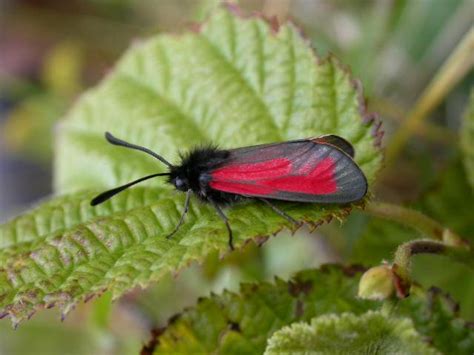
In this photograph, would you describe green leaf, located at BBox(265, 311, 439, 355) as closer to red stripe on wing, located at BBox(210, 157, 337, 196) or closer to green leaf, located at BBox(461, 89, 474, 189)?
red stripe on wing, located at BBox(210, 157, 337, 196)

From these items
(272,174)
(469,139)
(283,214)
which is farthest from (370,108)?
(283,214)

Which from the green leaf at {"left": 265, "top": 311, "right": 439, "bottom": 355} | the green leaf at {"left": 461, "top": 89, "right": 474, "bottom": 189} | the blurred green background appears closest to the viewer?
the green leaf at {"left": 265, "top": 311, "right": 439, "bottom": 355}

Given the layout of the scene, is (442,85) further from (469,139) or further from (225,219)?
(225,219)

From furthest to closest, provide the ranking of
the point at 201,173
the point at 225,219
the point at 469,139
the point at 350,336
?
the point at 469,139 < the point at 201,173 < the point at 225,219 < the point at 350,336

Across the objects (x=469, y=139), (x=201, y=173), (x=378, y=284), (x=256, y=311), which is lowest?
(x=256, y=311)

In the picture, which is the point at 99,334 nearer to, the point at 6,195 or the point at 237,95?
the point at 237,95

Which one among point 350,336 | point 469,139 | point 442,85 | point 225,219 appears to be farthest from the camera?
point 442,85

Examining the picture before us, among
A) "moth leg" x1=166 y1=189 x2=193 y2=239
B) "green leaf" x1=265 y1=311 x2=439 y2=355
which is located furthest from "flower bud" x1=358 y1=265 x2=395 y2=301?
"moth leg" x1=166 y1=189 x2=193 y2=239
